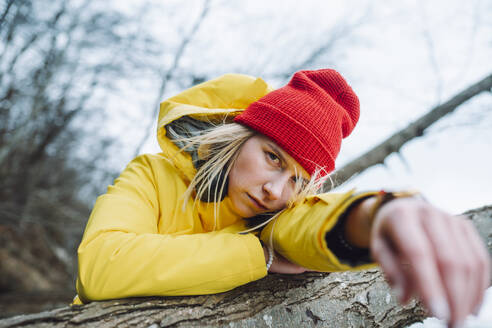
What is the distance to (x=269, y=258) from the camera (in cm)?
110

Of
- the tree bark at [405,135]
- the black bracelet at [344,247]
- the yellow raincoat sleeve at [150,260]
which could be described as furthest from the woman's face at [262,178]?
the tree bark at [405,135]

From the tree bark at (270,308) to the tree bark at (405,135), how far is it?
1.10 meters

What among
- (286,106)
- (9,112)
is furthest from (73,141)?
(286,106)

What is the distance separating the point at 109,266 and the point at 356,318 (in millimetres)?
939

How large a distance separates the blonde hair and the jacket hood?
10cm

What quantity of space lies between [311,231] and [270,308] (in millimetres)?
434

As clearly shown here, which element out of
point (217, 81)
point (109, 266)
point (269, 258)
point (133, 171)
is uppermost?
point (217, 81)

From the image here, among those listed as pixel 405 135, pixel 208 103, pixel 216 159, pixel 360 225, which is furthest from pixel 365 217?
pixel 405 135

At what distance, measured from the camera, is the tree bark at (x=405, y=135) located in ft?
7.63

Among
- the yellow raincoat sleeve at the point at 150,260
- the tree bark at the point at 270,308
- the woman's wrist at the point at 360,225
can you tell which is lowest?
the tree bark at the point at 270,308

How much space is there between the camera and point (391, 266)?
474mm

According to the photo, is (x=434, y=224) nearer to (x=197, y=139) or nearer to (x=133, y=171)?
(x=197, y=139)

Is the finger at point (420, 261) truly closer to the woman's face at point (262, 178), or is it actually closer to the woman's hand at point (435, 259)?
the woman's hand at point (435, 259)

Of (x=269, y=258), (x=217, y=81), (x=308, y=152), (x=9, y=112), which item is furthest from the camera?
(x=9, y=112)
